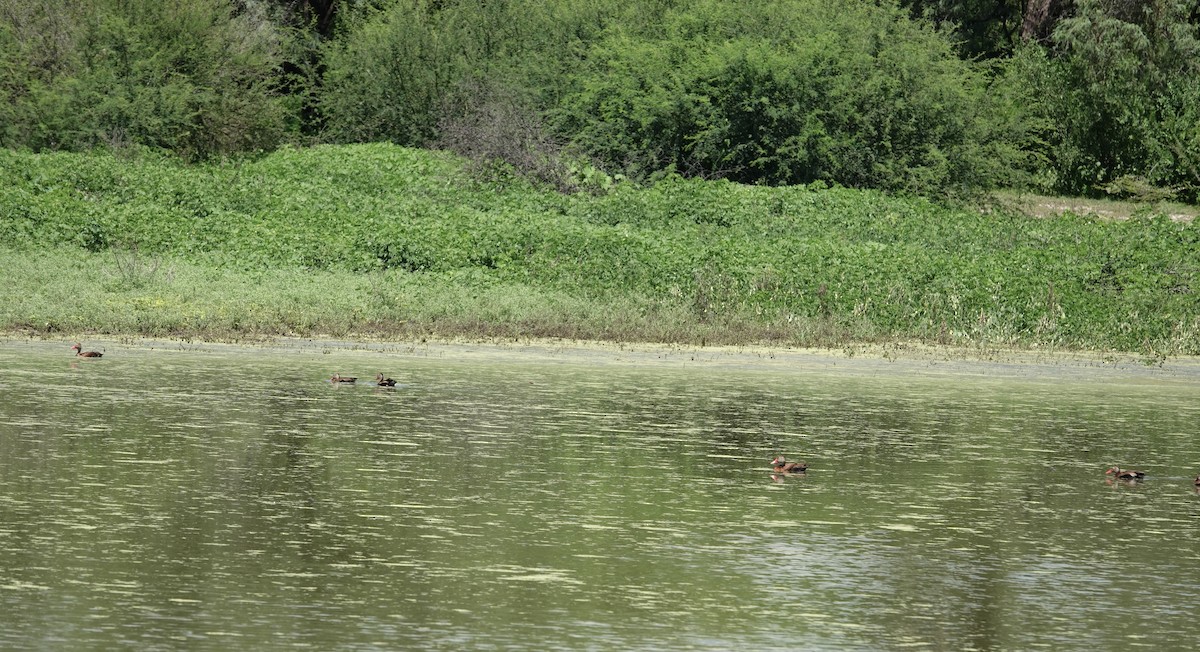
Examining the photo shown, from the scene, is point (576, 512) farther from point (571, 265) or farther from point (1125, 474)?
point (571, 265)

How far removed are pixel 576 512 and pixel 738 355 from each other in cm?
982

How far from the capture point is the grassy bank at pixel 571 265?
22.1 metres

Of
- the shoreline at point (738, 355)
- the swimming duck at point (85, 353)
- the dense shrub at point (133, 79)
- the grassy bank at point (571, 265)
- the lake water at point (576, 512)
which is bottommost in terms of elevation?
→ the lake water at point (576, 512)

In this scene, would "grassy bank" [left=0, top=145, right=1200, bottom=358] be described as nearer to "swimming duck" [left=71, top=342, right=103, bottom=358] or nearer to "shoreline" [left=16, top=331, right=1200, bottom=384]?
"shoreline" [left=16, top=331, right=1200, bottom=384]

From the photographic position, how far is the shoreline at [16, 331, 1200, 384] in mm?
20469

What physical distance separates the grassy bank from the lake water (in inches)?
116

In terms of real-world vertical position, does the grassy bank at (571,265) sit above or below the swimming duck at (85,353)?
above

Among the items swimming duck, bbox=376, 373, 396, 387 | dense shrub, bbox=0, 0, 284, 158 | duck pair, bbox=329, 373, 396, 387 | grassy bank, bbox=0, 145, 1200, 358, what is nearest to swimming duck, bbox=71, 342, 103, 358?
grassy bank, bbox=0, 145, 1200, 358

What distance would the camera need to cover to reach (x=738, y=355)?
837 inches

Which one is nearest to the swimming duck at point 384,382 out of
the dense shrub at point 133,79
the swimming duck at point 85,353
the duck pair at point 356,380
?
the duck pair at point 356,380

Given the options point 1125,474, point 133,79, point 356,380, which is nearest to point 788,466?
point 1125,474

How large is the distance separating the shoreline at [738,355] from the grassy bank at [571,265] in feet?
1.10

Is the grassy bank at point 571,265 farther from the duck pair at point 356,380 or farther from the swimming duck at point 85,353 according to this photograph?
the duck pair at point 356,380

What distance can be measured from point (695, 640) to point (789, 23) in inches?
1110
